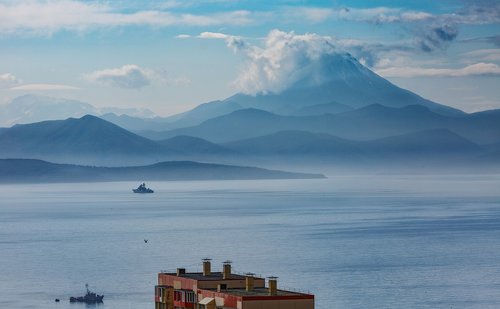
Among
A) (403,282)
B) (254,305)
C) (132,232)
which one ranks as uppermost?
(132,232)

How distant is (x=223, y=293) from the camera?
38844 mm

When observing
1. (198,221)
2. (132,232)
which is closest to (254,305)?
(132,232)

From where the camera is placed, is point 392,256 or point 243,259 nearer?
point 243,259

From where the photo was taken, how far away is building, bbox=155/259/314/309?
122 ft

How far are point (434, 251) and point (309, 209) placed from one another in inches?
3221

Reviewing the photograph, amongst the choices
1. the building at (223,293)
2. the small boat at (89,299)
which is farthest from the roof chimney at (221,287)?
the small boat at (89,299)

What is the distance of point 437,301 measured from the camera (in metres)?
74.6

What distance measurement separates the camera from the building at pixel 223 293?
37250 mm

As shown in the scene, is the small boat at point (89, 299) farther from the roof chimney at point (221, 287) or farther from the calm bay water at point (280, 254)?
the roof chimney at point (221, 287)

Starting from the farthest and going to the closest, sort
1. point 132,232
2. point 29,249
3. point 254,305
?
point 132,232, point 29,249, point 254,305

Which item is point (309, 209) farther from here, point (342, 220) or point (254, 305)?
point (254, 305)

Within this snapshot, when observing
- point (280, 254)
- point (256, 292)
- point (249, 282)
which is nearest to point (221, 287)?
point (249, 282)

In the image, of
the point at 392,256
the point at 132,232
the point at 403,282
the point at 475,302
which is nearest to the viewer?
the point at 475,302


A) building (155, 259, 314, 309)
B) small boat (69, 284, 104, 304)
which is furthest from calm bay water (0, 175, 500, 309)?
building (155, 259, 314, 309)
